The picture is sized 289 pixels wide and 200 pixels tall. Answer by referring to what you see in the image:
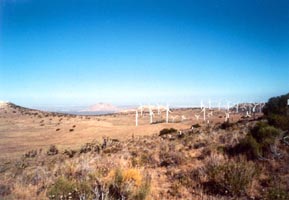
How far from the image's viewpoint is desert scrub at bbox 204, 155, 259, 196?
741 cm

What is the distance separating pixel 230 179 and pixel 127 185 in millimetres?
2311

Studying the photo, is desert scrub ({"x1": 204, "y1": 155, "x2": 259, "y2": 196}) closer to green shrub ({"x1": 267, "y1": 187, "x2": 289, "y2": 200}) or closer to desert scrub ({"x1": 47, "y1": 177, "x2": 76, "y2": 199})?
green shrub ({"x1": 267, "y1": 187, "x2": 289, "y2": 200})

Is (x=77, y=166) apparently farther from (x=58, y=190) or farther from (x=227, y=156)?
(x=227, y=156)

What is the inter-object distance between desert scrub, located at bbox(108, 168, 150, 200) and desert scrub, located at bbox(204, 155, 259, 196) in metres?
1.64

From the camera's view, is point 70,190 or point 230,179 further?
point 230,179

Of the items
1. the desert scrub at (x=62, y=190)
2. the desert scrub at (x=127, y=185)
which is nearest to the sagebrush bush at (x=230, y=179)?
the desert scrub at (x=127, y=185)

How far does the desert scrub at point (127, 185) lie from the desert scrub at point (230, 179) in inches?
64.5

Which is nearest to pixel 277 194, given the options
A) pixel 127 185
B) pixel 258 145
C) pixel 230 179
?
pixel 230 179

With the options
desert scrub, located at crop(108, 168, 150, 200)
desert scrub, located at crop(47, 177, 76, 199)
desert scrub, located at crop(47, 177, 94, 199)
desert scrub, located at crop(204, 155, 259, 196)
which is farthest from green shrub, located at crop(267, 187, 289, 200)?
desert scrub, located at crop(47, 177, 76, 199)

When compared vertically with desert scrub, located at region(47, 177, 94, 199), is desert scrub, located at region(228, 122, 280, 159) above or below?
above

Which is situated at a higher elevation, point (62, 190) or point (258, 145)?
point (258, 145)

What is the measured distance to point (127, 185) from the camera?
718 centimetres

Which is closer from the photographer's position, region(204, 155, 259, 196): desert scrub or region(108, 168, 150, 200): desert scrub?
region(108, 168, 150, 200): desert scrub

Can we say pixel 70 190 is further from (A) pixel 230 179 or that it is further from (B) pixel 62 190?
(A) pixel 230 179
